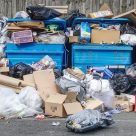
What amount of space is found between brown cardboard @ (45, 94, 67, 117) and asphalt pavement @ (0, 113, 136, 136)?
6.8 inches

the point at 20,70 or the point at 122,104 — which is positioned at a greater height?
the point at 20,70

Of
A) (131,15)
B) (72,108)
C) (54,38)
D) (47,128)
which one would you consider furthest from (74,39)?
(47,128)

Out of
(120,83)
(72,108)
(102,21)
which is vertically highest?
(102,21)

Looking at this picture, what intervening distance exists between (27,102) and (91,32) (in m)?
2.55

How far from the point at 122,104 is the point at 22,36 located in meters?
2.65

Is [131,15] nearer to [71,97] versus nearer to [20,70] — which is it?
[20,70]

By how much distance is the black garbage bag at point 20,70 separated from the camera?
34.4 ft

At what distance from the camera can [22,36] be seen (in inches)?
437

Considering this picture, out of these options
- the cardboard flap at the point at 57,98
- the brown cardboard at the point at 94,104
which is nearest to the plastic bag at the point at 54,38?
the cardboard flap at the point at 57,98

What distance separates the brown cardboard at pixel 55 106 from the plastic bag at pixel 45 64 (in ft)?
4.99

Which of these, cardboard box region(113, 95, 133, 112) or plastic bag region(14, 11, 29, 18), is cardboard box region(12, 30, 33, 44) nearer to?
plastic bag region(14, 11, 29, 18)

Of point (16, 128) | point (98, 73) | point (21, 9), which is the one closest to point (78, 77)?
point (98, 73)

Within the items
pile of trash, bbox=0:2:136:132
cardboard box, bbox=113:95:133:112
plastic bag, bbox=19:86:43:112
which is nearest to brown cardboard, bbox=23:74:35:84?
pile of trash, bbox=0:2:136:132

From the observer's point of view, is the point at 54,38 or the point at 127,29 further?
the point at 127,29
